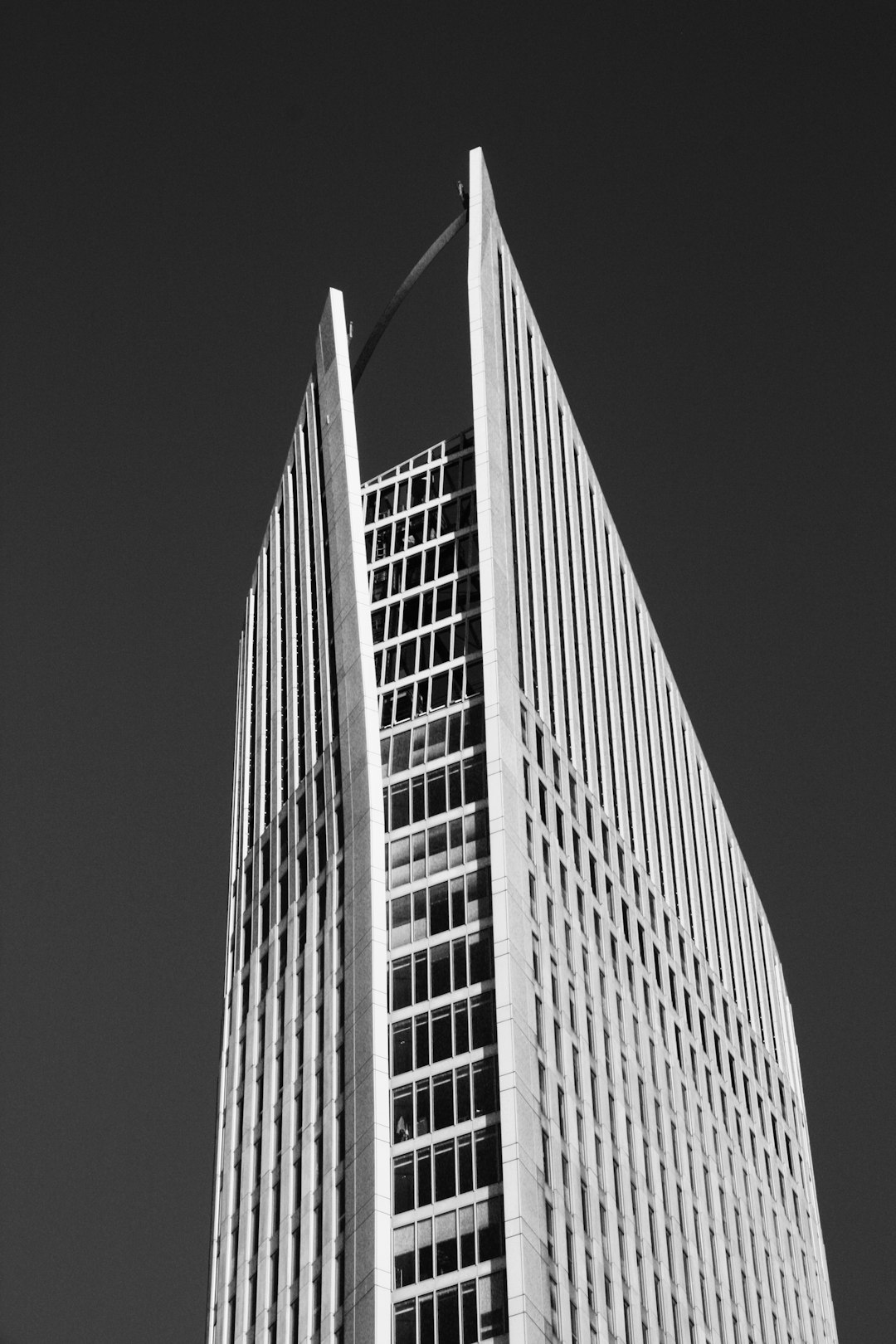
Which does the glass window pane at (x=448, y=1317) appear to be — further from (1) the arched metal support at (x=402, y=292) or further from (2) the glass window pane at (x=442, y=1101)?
(1) the arched metal support at (x=402, y=292)

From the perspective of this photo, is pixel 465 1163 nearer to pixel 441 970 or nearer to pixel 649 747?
pixel 441 970

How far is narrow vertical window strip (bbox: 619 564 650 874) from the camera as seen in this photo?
14825 cm

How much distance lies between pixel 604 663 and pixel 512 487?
56.2ft

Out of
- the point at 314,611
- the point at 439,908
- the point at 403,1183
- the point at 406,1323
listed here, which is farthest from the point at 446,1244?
the point at 314,611

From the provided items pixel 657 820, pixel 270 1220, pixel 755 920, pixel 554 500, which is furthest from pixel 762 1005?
pixel 270 1220

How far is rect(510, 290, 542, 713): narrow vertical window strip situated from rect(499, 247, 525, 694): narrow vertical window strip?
4.97 feet

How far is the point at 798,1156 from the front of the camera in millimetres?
165000

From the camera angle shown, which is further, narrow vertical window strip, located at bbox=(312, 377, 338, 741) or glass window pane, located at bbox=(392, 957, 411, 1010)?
narrow vertical window strip, located at bbox=(312, 377, 338, 741)

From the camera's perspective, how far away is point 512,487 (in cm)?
13700

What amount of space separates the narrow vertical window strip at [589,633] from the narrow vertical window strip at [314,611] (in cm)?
1711

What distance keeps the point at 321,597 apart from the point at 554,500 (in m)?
17.5

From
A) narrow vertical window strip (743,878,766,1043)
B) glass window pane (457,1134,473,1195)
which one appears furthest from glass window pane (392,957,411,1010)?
narrow vertical window strip (743,878,766,1043)

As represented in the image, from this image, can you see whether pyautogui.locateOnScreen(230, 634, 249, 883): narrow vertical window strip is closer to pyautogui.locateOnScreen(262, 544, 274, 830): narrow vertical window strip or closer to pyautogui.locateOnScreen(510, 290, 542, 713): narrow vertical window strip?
pyautogui.locateOnScreen(262, 544, 274, 830): narrow vertical window strip

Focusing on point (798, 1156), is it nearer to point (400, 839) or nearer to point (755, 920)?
point (755, 920)
